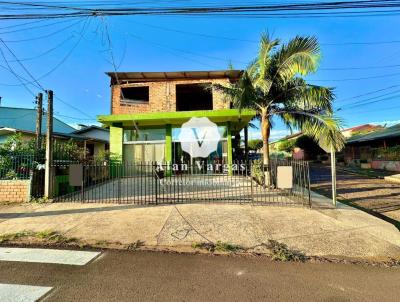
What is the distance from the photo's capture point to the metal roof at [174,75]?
16.4 meters

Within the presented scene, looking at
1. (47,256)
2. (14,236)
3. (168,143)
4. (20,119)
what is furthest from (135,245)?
(20,119)

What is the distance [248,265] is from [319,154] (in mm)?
35549

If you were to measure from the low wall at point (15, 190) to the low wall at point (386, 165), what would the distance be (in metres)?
23.2

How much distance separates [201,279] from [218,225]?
2.52 m

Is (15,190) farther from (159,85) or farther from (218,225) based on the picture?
(159,85)

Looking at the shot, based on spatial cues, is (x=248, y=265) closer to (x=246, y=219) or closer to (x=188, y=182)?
(x=246, y=219)

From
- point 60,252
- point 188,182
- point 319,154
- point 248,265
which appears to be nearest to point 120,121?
point 188,182

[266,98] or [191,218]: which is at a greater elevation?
[266,98]

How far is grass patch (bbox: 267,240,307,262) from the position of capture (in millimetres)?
4488

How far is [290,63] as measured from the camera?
9617 mm

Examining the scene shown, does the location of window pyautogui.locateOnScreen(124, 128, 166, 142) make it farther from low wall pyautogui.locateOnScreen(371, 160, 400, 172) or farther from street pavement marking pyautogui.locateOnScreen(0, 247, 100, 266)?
low wall pyautogui.locateOnScreen(371, 160, 400, 172)

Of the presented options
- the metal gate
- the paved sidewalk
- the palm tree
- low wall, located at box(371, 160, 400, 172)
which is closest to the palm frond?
the palm tree

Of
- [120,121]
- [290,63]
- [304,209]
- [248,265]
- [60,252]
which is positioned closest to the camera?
[248,265]

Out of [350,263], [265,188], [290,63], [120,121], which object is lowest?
[350,263]
